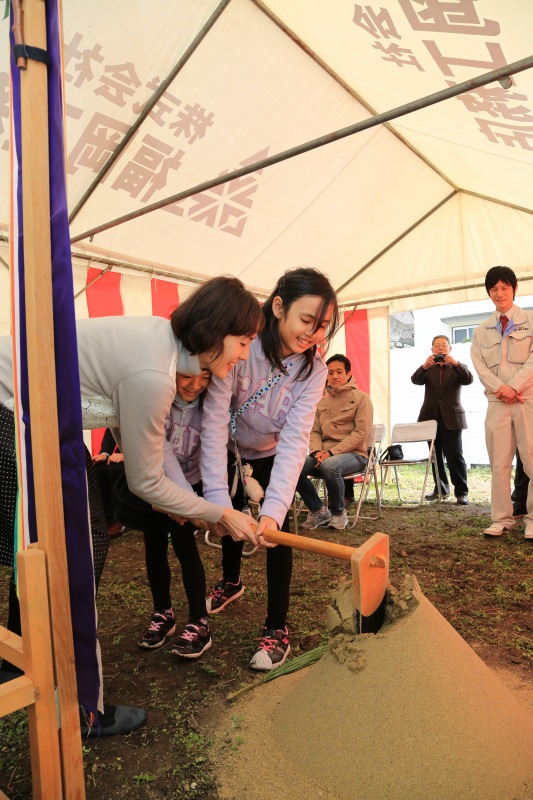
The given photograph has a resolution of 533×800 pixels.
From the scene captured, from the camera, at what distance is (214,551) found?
3537 millimetres

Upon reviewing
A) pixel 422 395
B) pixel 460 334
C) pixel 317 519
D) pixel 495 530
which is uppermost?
pixel 460 334

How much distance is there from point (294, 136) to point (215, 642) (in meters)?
3.35

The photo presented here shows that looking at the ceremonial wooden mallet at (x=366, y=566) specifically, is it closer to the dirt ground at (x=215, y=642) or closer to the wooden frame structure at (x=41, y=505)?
the dirt ground at (x=215, y=642)

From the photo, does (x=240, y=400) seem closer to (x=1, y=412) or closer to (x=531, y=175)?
(x=1, y=412)

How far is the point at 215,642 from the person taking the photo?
1.97 metres

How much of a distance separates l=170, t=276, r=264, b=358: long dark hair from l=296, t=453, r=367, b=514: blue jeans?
3.11m

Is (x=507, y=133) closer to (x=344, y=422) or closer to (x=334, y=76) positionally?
(x=334, y=76)

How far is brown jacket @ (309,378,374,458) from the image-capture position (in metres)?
4.63

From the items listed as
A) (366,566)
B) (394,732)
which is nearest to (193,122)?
(366,566)

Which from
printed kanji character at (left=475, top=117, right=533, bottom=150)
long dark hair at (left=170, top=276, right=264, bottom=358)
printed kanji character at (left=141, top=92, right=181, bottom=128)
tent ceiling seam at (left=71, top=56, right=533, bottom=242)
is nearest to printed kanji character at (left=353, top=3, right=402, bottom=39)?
tent ceiling seam at (left=71, top=56, right=533, bottom=242)

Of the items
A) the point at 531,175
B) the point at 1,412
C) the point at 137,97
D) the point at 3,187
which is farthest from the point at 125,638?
the point at 531,175

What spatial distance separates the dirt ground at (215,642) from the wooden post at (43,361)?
1.24ft

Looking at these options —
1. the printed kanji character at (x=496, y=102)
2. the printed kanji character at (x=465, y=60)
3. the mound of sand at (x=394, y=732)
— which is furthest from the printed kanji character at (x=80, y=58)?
the mound of sand at (x=394, y=732)

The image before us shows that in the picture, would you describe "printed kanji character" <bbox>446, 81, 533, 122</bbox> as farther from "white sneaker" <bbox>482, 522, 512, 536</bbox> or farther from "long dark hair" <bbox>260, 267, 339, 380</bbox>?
"white sneaker" <bbox>482, 522, 512, 536</bbox>
